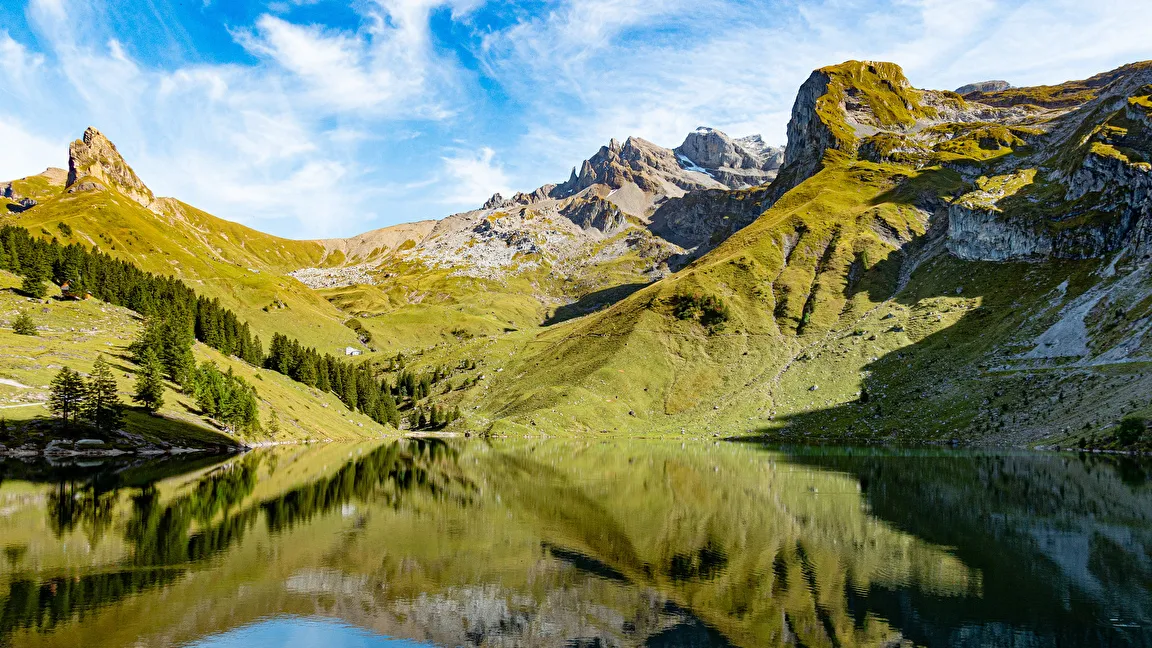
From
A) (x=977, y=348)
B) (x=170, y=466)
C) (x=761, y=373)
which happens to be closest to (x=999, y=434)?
(x=977, y=348)

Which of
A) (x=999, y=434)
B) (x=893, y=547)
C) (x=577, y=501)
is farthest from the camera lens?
Answer: (x=999, y=434)

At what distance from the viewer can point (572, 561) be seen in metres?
40.6

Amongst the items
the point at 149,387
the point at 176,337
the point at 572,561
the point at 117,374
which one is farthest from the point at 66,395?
the point at 572,561

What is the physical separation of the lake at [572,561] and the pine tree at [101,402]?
15.4 m

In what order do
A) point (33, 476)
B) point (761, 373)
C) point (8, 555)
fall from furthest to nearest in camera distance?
1. point (761, 373)
2. point (33, 476)
3. point (8, 555)

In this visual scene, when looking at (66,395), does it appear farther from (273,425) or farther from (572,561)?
(572,561)

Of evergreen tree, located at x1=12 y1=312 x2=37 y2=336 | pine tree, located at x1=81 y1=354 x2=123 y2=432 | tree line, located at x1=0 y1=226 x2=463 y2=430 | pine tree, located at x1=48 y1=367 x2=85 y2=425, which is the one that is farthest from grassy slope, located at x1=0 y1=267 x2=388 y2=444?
tree line, located at x1=0 y1=226 x2=463 y2=430

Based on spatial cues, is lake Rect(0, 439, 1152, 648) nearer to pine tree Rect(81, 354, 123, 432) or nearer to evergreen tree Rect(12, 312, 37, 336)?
pine tree Rect(81, 354, 123, 432)

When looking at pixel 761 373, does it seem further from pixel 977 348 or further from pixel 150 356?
pixel 150 356

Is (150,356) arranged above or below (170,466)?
above

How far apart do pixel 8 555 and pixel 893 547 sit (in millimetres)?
55336

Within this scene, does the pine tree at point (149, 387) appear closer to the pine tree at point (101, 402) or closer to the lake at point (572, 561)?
the pine tree at point (101, 402)

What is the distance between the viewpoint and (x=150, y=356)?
349 ft

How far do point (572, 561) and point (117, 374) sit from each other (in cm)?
10450
